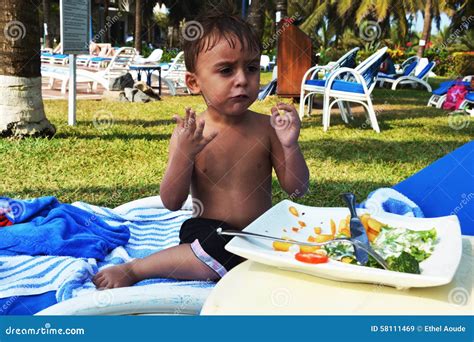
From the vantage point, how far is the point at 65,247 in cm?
271

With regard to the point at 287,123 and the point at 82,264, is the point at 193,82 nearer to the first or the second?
the point at 287,123

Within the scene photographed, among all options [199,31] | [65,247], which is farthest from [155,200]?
[199,31]

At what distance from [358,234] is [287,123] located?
55 centimetres

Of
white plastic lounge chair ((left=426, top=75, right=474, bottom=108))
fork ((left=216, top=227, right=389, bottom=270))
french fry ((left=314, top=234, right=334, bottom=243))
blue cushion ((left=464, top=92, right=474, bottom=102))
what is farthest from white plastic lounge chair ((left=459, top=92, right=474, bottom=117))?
fork ((left=216, top=227, right=389, bottom=270))

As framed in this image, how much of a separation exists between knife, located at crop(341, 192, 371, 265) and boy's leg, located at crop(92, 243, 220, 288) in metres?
0.74

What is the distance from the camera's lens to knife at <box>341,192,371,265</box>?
144 cm

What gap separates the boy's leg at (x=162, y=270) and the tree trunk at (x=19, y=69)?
4.65 m

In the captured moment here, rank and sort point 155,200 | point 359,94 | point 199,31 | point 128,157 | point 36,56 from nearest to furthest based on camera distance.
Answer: point 199,31
point 155,200
point 128,157
point 36,56
point 359,94

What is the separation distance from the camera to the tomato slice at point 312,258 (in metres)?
1.37

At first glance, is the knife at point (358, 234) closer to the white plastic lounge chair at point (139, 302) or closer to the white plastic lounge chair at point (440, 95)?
the white plastic lounge chair at point (139, 302)

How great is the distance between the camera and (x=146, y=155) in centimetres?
608

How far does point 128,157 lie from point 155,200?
2.63 meters
